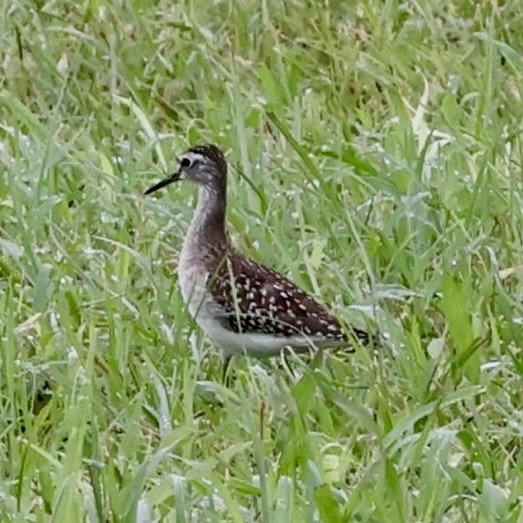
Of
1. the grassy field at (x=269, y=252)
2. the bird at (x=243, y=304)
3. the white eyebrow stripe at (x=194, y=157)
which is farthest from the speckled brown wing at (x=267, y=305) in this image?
the white eyebrow stripe at (x=194, y=157)

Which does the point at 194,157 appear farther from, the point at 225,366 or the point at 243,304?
the point at 225,366

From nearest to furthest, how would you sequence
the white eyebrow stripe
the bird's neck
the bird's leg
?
the bird's leg → the bird's neck → the white eyebrow stripe

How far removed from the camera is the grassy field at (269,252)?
5590mm

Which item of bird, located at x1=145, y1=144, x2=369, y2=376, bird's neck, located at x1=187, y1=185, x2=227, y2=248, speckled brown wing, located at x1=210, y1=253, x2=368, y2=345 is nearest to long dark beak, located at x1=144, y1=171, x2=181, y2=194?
bird's neck, located at x1=187, y1=185, x2=227, y2=248

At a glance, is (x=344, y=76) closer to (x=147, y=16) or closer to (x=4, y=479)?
(x=147, y=16)

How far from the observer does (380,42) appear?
9.49 metres

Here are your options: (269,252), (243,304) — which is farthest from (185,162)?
(243,304)

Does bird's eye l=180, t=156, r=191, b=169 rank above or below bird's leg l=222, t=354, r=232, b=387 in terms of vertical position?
above

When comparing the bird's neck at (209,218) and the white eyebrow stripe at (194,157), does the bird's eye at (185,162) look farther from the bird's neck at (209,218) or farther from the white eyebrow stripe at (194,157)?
the bird's neck at (209,218)

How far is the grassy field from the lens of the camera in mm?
Answer: 5590

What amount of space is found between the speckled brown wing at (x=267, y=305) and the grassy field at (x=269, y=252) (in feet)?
0.35

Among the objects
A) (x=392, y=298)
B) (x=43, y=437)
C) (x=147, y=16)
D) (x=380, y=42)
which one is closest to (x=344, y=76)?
(x=380, y=42)

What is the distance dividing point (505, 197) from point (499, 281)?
2.40 ft

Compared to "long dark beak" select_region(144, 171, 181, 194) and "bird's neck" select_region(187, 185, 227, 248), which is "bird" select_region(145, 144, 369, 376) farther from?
"long dark beak" select_region(144, 171, 181, 194)
